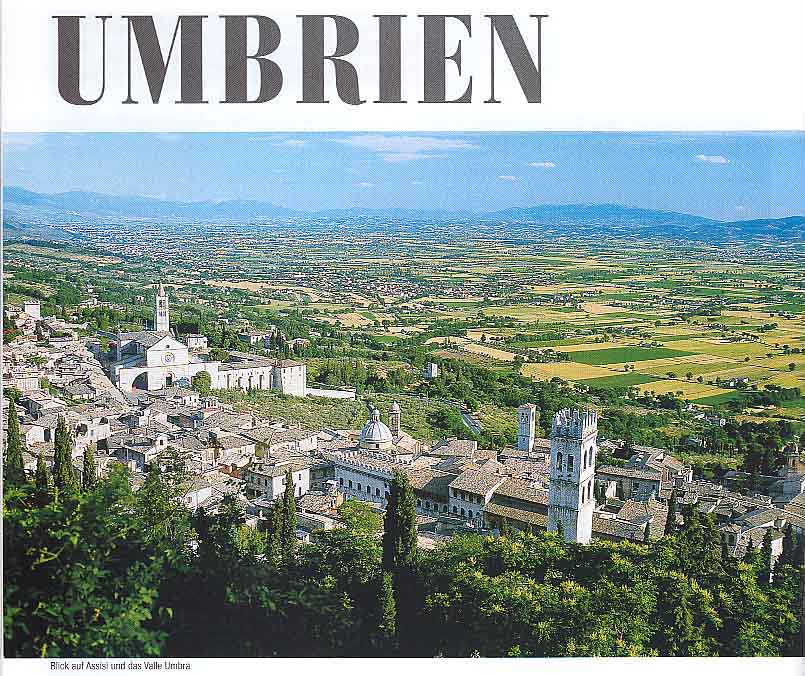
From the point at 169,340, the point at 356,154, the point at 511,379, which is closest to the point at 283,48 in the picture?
the point at 356,154

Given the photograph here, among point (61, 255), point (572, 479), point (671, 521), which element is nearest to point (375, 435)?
point (572, 479)

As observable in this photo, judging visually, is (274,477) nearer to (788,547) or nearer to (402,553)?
(402,553)

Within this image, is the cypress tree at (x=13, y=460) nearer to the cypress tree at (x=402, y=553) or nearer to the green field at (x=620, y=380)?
the cypress tree at (x=402, y=553)

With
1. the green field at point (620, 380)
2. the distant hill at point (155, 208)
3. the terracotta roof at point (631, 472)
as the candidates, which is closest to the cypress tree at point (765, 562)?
the terracotta roof at point (631, 472)

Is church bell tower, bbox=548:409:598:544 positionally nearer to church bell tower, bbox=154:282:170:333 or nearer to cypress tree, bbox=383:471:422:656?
cypress tree, bbox=383:471:422:656

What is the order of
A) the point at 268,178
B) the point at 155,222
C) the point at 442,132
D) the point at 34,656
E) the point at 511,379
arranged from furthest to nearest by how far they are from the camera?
the point at 511,379 < the point at 155,222 < the point at 268,178 < the point at 442,132 < the point at 34,656

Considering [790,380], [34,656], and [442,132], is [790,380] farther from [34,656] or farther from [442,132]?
[34,656]

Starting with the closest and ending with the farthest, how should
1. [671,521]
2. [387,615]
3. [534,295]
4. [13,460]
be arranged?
[387,615]
[13,460]
[671,521]
[534,295]
